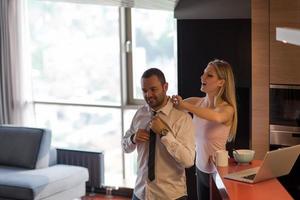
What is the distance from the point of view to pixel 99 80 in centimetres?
640

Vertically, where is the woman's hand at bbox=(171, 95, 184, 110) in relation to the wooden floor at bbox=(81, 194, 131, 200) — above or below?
above

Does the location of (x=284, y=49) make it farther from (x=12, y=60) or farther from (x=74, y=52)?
(x=12, y=60)

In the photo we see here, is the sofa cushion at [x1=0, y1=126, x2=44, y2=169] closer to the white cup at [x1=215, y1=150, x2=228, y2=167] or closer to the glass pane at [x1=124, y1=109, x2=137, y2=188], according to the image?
the glass pane at [x1=124, y1=109, x2=137, y2=188]

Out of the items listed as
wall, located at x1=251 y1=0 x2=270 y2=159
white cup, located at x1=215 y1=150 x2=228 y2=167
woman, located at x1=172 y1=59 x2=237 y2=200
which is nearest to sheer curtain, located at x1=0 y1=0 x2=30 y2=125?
wall, located at x1=251 y1=0 x2=270 y2=159

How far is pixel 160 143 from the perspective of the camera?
3242 mm

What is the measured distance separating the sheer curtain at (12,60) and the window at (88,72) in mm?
205

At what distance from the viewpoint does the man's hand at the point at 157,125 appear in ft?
10.5

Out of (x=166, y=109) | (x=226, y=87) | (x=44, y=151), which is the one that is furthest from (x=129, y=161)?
(x=166, y=109)

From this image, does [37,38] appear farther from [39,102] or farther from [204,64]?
[204,64]

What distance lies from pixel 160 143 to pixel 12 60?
12.2 ft

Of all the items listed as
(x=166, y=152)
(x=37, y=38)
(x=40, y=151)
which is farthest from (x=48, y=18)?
(x=166, y=152)

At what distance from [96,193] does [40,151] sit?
2.95ft

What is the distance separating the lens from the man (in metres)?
→ 3.20

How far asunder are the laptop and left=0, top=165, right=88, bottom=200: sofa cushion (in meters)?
2.58
